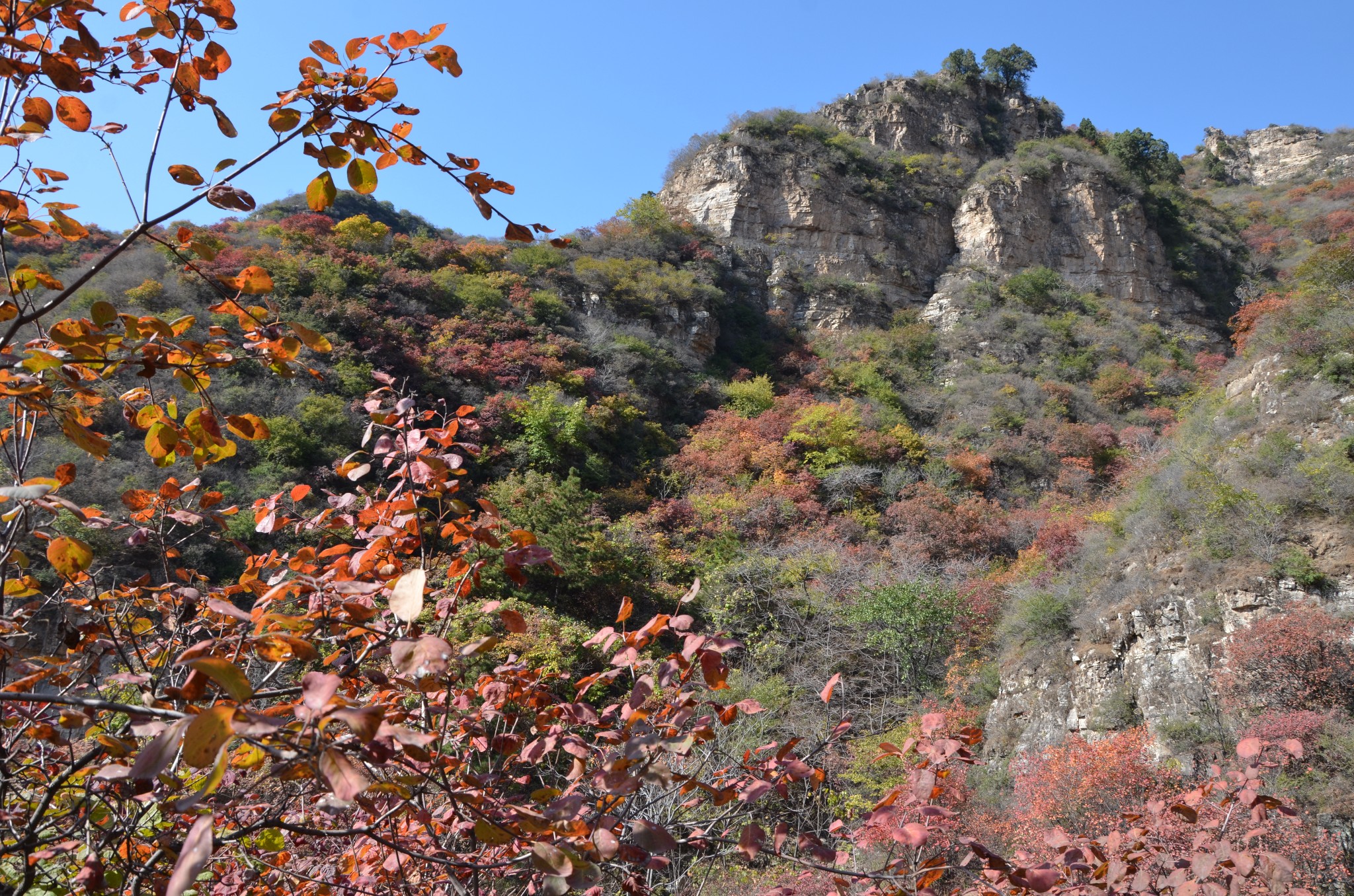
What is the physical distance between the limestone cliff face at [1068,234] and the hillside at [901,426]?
4.6 inches

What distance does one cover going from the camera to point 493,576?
26.4 ft

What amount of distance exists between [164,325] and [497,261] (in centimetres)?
1726

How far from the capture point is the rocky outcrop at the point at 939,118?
25.4 m

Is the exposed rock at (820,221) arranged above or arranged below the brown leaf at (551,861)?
above

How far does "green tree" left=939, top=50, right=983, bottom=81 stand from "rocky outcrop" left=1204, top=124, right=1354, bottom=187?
554 inches

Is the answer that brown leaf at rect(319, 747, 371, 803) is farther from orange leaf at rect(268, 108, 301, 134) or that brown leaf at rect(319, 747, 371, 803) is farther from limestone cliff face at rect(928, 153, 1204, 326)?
limestone cliff face at rect(928, 153, 1204, 326)

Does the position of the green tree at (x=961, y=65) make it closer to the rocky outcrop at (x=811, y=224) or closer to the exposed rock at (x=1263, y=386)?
the rocky outcrop at (x=811, y=224)

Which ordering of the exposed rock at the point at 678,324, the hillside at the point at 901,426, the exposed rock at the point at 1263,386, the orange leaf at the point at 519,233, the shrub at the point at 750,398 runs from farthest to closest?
the exposed rock at the point at 678,324
the shrub at the point at 750,398
the exposed rock at the point at 1263,386
the hillside at the point at 901,426
the orange leaf at the point at 519,233

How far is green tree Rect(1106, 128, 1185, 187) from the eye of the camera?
24531 mm

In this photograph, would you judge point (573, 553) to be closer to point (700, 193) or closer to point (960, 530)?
point (960, 530)

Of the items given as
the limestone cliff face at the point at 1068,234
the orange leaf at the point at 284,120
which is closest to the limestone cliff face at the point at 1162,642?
the orange leaf at the point at 284,120

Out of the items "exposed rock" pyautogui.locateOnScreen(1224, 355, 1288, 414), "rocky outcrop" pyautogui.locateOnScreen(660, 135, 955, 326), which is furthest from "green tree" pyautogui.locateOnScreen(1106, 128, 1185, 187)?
"exposed rock" pyautogui.locateOnScreen(1224, 355, 1288, 414)

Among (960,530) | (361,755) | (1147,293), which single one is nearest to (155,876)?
(361,755)

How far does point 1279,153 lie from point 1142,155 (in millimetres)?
12162
